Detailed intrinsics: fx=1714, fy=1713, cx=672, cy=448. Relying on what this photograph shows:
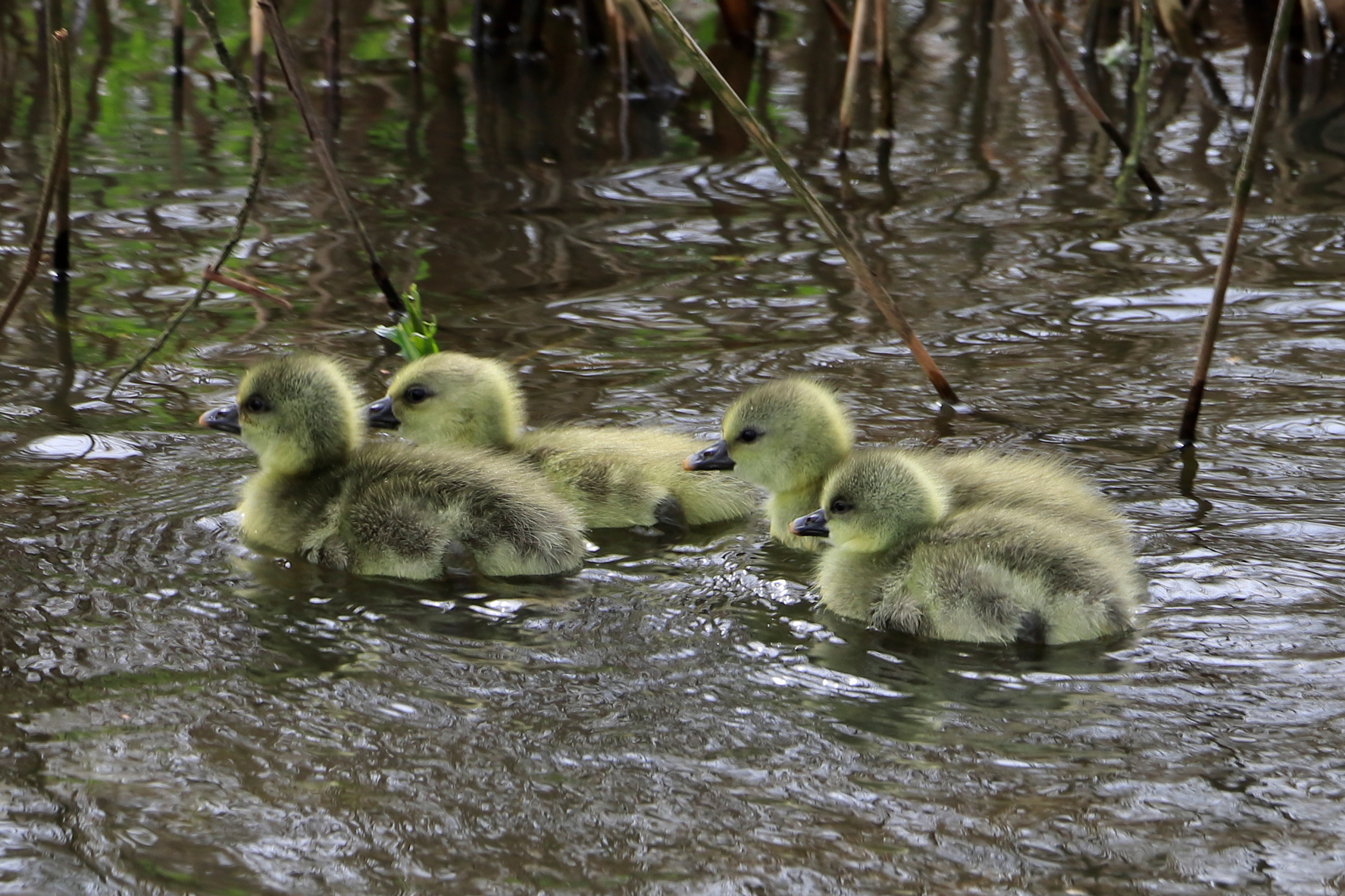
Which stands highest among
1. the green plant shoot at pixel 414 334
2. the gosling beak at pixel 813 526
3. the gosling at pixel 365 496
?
the green plant shoot at pixel 414 334

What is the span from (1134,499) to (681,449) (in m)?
1.25

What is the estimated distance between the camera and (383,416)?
5008mm

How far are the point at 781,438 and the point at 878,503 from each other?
58 centimetres

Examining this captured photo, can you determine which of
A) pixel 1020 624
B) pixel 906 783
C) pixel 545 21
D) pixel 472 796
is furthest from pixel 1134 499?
pixel 545 21

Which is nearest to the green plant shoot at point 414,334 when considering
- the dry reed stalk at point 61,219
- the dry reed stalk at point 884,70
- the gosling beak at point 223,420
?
the gosling beak at point 223,420

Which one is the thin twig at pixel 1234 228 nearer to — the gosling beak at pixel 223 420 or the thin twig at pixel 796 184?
the thin twig at pixel 796 184

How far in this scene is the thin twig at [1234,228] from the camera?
4.51 metres

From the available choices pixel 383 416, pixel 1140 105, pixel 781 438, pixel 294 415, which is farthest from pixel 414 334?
pixel 1140 105

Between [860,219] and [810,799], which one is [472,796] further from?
[860,219]

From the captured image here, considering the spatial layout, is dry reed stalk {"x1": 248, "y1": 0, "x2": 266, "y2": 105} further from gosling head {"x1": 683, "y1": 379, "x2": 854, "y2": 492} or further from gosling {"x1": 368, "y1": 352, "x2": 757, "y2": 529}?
gosling head {"x1": 683, "y1": 379, "x2": 854, "y2": 492}

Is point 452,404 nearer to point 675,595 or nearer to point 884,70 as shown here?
point 675,595

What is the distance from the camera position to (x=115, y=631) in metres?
3.82

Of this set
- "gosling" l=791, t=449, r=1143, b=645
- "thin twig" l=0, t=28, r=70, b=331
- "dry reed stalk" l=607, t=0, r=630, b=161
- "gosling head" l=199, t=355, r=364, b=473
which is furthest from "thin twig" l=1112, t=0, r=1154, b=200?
"thin twig" l=0, t=28, r=70, b=331

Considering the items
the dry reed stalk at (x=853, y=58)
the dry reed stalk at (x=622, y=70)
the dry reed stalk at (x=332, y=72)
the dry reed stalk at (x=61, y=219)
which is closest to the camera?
the dry reed stalk at (x=61, y=219)
